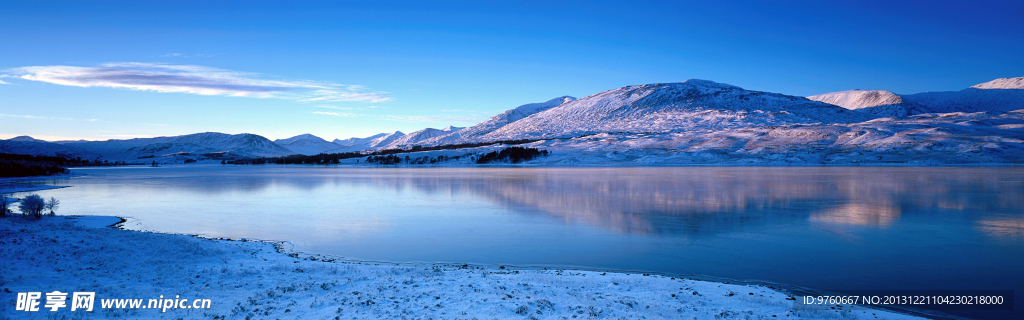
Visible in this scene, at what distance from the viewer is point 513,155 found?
14462cm

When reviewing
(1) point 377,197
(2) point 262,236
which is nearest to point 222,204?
(1) point 377,197

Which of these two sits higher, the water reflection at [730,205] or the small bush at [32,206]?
the small bush at [32,206]

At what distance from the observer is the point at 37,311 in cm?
844

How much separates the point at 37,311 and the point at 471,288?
7.57 m

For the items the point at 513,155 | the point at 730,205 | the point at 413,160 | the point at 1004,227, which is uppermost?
the point at 513,155

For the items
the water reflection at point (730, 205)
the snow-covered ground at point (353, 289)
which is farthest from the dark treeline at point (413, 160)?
the snow-covered ground at point (353, 289)

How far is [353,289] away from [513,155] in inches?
5299

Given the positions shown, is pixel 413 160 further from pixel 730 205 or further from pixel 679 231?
pixel 679 231

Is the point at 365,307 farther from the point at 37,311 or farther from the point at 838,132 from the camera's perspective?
the point at 838,132

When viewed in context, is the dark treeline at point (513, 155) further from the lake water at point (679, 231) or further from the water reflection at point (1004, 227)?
the water reflection at point (1004, 227)

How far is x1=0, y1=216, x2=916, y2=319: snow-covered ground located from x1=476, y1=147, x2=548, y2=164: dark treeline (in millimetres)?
128370

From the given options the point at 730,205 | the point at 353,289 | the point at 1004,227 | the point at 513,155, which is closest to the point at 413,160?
the point at 513,155

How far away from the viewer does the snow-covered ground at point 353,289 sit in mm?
8641

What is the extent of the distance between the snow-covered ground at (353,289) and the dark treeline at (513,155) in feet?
421
